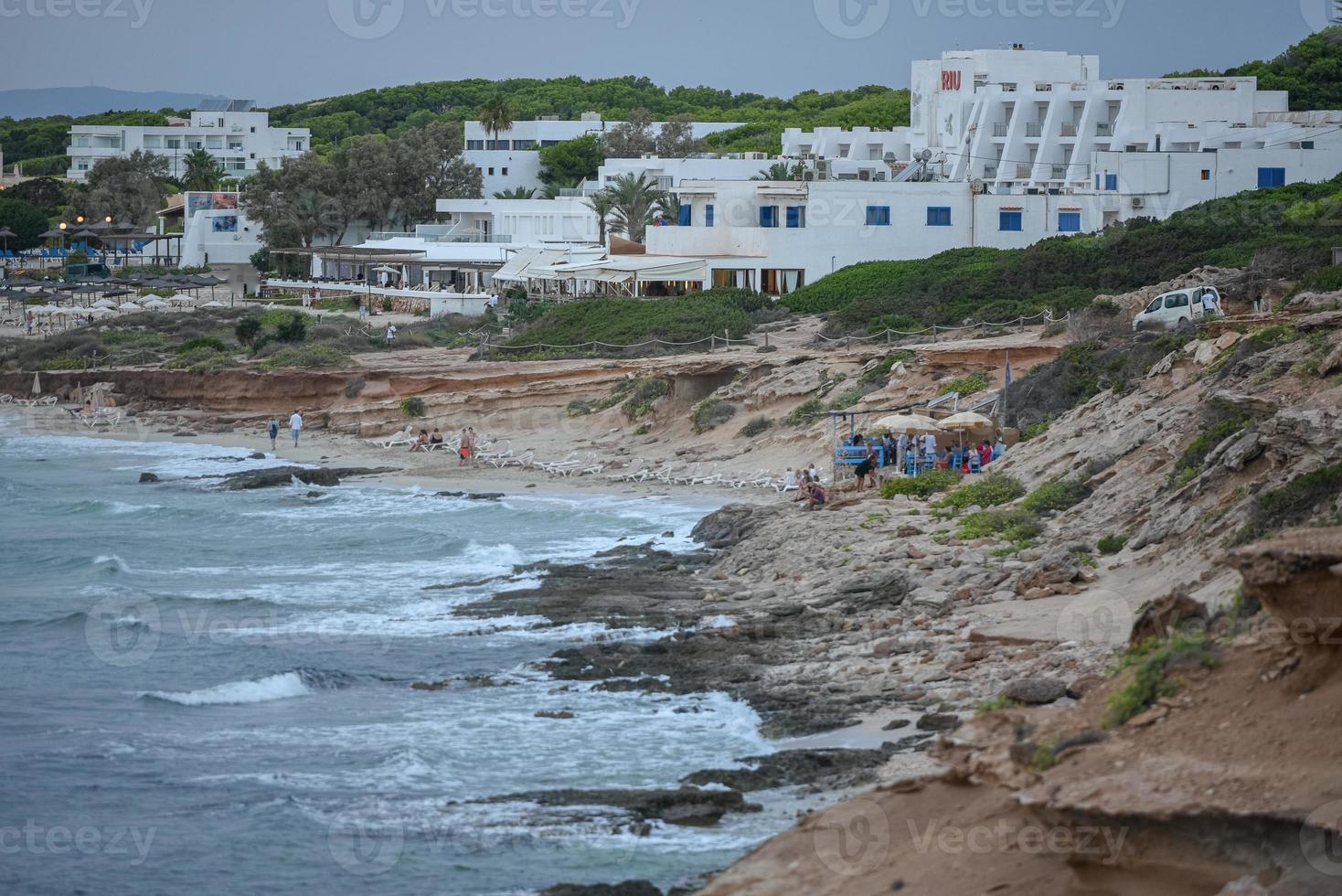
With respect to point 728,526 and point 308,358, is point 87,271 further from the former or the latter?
point 728,526

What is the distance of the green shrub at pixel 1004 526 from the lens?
2325 cm

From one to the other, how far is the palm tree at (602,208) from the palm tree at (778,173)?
21.2 ft

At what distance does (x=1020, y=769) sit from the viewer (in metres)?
10.2

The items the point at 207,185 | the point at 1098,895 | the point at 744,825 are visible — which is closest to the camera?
the point at 1098,895

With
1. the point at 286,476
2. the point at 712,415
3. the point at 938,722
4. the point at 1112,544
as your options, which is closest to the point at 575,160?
the point at 712,415

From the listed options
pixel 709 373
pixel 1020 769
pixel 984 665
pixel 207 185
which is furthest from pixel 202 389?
pixel 207 185

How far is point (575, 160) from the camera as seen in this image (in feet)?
285

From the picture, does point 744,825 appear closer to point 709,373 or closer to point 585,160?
point 709,373

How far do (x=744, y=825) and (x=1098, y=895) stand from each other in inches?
228

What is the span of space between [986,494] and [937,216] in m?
30.4

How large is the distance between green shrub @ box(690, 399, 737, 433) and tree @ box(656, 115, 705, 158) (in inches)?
1775

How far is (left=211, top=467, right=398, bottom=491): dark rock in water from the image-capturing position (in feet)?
132

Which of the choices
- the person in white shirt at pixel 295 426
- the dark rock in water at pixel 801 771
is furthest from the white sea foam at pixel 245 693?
the person in white shirt at pixel 295 426

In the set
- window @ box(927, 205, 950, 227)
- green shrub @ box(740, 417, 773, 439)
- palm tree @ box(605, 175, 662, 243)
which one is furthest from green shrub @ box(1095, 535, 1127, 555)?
palm tree @ box(605, 175, 662, 243)
